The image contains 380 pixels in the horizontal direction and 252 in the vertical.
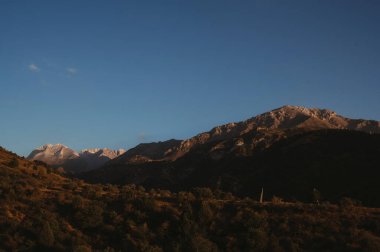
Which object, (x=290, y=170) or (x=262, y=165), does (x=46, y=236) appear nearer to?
(x=290, y=170)

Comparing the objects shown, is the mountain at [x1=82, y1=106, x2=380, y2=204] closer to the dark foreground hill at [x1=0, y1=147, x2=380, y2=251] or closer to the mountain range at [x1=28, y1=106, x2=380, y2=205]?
the mountain range at [x1=28, y1=106, x2=380, y2=205]

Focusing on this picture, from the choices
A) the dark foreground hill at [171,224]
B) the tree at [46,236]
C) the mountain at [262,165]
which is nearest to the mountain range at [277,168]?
the mountain at [262,165]

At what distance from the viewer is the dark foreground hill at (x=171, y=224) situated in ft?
135

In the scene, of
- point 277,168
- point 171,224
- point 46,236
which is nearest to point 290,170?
point 277,168

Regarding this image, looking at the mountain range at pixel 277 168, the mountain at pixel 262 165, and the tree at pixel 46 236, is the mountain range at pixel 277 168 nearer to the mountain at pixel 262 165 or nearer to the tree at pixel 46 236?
the mountain at pixel 262 165

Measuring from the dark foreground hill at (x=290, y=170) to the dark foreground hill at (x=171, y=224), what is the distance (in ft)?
81.9

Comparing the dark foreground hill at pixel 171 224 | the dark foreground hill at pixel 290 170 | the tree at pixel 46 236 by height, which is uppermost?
the dark foreground hill at pixel 290 170

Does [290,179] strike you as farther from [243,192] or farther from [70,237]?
[70,237]

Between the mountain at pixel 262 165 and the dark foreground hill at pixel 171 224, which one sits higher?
the mountain at pixel 262 165

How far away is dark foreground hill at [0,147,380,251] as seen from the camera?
135 ft

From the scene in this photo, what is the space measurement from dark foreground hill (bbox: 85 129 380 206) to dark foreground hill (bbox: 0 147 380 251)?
81.9 ft

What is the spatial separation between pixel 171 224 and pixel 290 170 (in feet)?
237

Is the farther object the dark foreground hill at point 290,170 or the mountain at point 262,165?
the mountain at point 262,165

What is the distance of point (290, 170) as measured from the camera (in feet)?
375
